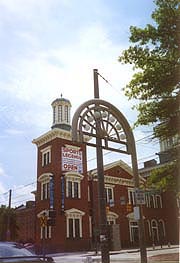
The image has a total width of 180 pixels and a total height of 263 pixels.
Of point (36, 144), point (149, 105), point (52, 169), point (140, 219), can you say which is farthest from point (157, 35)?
point (36, 144)

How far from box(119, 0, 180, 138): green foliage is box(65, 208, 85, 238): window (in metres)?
27.1

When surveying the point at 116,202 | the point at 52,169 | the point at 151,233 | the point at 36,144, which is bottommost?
the point at 151,233

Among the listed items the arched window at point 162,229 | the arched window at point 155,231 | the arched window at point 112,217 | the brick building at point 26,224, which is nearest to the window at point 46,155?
the brick building at point 26,224

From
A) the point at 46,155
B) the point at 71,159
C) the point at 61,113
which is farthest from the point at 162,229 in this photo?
the point at 61,113

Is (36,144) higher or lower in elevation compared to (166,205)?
higher

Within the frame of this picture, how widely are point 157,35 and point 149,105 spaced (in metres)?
2.55

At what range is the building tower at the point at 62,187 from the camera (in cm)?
3781

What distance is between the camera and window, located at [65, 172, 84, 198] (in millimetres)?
39875

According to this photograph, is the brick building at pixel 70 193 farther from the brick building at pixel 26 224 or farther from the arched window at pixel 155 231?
the brick building at pixel 26 224

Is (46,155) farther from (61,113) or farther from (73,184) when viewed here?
(61,113)

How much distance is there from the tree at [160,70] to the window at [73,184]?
27.1 meters

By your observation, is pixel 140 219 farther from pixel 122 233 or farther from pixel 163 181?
pixel 122 233

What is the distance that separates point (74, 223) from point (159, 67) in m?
29.5

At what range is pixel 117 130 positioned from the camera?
A: 600 inches
